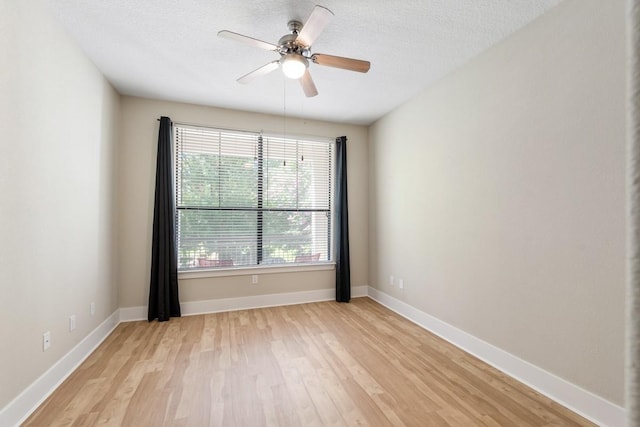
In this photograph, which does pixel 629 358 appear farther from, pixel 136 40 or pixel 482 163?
pixel 136 40

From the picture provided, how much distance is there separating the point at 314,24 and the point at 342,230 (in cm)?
273

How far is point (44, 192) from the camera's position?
2.02 metres

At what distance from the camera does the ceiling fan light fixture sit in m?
2.16

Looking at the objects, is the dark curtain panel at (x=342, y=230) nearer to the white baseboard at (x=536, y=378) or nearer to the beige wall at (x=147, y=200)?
the beige wall at (x=147, y=200)

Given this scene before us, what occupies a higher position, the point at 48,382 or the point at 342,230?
the point at 342,230

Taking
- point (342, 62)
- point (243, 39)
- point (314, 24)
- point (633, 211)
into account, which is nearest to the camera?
point (633, 211)

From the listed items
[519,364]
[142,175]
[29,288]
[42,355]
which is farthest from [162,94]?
[519,364]

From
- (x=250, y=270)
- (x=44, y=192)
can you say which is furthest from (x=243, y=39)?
(x=250, y=270)

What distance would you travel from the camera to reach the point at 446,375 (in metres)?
2.28

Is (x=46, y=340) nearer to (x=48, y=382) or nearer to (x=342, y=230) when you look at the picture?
(x=48, y=382)

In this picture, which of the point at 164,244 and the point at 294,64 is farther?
the point at 164,244

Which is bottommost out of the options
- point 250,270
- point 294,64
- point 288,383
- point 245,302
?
point 288,383

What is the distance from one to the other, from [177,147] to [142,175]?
20.4 inches

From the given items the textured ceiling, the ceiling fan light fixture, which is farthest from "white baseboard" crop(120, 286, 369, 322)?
the ceiling fan light fixture
